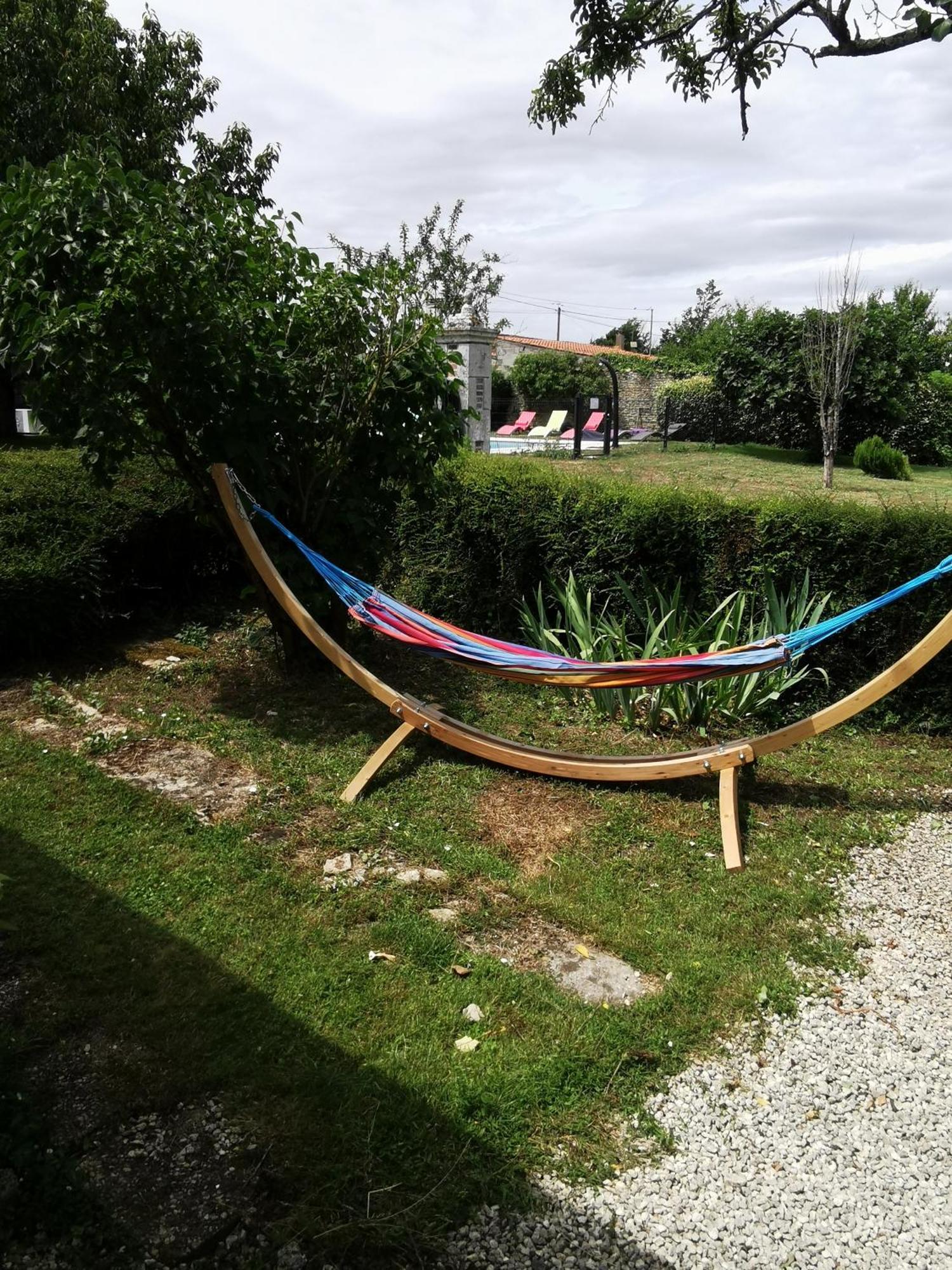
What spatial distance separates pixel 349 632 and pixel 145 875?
2.76 m

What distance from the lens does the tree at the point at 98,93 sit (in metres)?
12.7

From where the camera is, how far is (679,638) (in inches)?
190

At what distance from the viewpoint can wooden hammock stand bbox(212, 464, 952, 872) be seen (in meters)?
3.54

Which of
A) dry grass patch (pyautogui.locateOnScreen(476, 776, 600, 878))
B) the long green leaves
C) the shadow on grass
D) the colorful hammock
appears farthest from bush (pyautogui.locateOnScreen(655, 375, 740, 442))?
the shadow on grass

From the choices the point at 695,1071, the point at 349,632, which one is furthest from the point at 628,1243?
the point at 349,632

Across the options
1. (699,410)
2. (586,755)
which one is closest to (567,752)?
(586,755)

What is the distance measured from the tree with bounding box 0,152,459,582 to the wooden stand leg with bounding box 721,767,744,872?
96.0 inches

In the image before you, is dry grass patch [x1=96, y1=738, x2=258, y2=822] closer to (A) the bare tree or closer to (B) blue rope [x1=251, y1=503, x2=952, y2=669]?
(B) blue rope [x1=251, y1=503, x2=952, y2=669]

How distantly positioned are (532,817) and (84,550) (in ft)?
10.5

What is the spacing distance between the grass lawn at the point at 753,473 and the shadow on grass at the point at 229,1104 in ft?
24.4

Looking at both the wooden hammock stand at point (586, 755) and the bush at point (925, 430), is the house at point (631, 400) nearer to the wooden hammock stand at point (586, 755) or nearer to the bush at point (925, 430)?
the bush at point (925, 430)

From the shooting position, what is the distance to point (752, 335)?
16188mm

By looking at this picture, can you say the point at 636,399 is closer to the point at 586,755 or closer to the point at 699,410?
the point at 699,410

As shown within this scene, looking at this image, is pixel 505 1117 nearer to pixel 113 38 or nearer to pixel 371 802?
pixel 371 802
